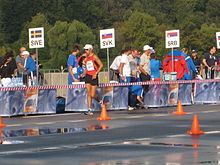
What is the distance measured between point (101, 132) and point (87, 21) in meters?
138

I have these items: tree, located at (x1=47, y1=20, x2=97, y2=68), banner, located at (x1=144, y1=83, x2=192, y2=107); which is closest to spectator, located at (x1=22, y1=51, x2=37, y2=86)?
banner, located at (x1=144, y1=83, x2=192, y2=107)

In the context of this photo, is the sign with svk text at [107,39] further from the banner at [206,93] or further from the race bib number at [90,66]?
the race bib number at [90,66]

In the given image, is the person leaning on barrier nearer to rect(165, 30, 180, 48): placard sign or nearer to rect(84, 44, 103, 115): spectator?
rect(165, 30, 180, 48): placard sign

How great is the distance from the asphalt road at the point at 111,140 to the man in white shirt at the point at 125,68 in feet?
9.16

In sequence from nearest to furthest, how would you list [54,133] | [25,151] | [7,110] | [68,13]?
[25,151] → [54,133] → [7,110] → [68,13]

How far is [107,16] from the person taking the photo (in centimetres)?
15975

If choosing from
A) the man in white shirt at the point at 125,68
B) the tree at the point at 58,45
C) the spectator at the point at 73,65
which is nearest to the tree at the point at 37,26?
the tree at the point at 58,45

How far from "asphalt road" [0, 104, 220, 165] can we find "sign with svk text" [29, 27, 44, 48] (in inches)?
207

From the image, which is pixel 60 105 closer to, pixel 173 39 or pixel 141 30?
pixel 173 39

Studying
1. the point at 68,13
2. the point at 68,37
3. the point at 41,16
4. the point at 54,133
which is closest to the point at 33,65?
the point at 54,133

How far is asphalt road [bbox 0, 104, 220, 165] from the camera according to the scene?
43.8 ft

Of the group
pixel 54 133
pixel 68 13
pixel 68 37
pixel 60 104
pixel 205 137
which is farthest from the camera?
pixel 68 13

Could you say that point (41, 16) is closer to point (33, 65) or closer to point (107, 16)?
point (107, 16)

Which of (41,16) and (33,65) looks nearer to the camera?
(33,65)
